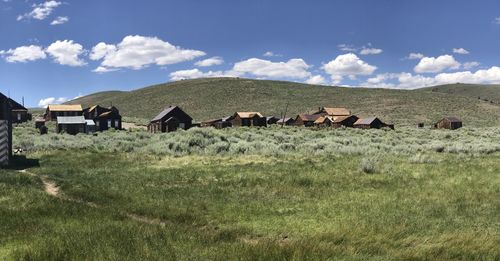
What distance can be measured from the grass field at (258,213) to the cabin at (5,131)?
197 centimetres

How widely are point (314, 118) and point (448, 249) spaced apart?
102316 millimetres

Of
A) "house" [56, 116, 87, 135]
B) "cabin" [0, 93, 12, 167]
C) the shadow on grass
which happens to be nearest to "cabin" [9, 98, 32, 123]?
"house" [56, 116, 87, 135]

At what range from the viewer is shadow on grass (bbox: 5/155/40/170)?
73.8 ft

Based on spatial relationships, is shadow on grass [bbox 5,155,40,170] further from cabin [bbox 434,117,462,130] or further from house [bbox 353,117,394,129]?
cabin [bbox 434,117,462,130]

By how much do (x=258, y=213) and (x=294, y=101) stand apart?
15120cm

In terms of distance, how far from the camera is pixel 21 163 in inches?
941

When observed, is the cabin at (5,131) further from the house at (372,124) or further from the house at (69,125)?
the house at (372,124)

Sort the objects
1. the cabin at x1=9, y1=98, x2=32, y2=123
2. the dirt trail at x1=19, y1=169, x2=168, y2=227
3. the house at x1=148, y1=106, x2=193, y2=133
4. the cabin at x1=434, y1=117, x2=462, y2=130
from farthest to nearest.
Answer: the cabin at x1=9, y1=98, x2=32, y2=123, the cabin at x1=434, y1=117, x2=462, y2=130, the house at x1=148, y1=106, x2=193, y2=133, the dirt trail at x1=19, y1=169, x2=168, y2=227

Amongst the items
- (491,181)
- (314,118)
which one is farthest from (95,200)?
(314,118)

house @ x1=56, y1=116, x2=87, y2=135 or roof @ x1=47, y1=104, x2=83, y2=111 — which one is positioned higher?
roof @ x1=47, y1=104, x2=83, y2=111

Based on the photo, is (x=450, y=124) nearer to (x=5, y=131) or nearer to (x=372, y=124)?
(x=372, y=124)

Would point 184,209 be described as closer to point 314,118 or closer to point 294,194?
point 294,194

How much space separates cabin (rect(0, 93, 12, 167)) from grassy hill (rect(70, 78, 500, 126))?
353 feet

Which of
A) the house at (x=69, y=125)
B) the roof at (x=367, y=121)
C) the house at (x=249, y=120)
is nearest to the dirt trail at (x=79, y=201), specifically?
the house at (x=69, y=125)
